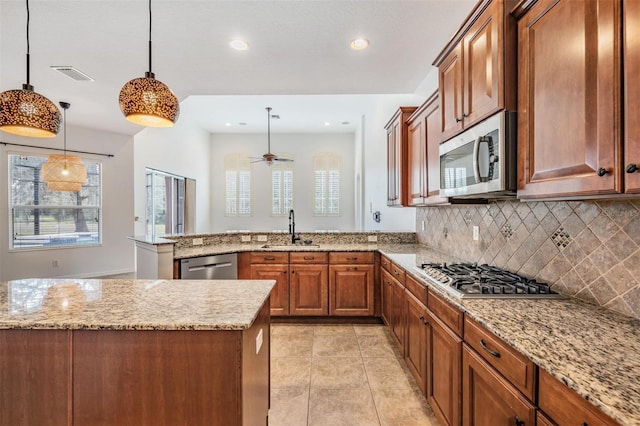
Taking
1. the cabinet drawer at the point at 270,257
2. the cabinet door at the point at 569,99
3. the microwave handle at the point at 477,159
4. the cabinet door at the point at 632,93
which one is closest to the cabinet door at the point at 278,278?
the cabinet drawer at the point at 270,257

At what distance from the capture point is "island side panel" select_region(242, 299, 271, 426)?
128 cm

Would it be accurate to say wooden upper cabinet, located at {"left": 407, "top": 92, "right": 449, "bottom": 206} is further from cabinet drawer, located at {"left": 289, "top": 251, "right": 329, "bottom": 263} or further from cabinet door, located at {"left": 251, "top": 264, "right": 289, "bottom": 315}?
cabinet door, located at {"left": 251, "top": 264, "right": 289, "bottom": 315}

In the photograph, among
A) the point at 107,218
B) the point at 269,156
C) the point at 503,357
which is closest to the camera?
the point at 503,357

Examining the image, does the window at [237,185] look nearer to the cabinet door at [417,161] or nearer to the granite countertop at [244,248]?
the granite countertop at [244,248]

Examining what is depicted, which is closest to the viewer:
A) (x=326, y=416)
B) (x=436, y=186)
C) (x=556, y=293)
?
(x=556, y=293)

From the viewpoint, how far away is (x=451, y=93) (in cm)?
203

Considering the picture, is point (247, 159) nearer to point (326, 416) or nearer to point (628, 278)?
point (326, 416)

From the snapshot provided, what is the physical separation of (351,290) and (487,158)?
2380mm

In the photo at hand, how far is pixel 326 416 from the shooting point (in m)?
2.06

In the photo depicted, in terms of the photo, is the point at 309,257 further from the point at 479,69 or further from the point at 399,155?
the point at 479,69

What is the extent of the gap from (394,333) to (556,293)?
1.57 meters

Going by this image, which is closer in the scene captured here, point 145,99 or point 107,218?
point 145,99

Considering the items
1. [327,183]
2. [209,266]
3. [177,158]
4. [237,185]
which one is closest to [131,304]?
[209,266]

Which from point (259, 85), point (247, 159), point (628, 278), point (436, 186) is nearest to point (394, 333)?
point (436, 186)
